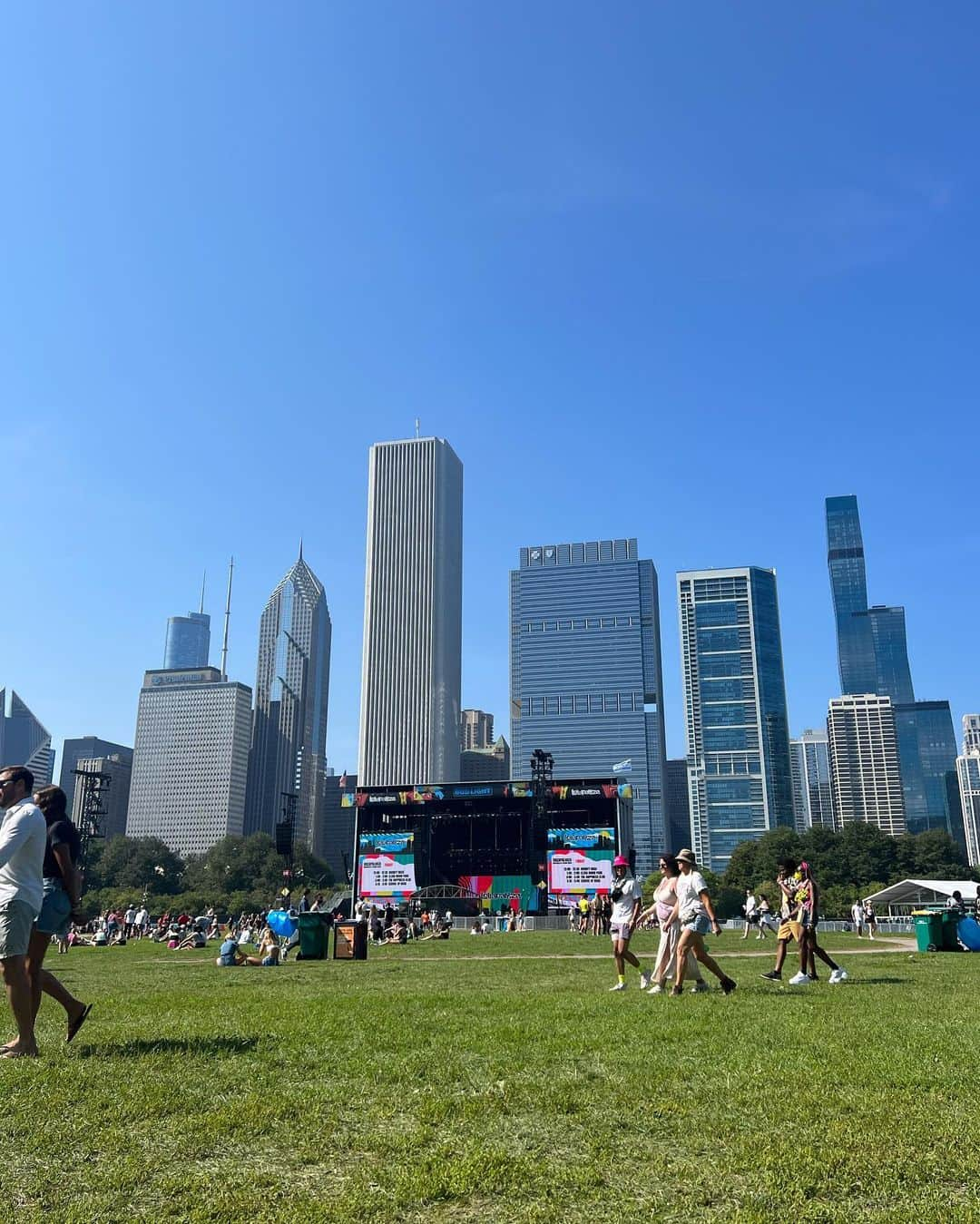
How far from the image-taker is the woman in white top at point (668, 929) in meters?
11.9

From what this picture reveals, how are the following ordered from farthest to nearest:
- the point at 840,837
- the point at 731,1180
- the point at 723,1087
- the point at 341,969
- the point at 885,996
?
1. the point at 840,837
2. the point at 341,969
3. the point at 885,996
4. the point at 723,1087
5. the point at 731,1180

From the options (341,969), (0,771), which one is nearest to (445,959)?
(341,969)

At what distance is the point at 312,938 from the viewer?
21.5m

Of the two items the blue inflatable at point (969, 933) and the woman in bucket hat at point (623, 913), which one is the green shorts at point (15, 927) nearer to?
the woman in bucket hat at point (623, 913)

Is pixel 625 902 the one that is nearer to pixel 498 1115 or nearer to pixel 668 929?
pixel 668 929

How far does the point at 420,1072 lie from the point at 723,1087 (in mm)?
1891

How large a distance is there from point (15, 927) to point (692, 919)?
7680 millimetres

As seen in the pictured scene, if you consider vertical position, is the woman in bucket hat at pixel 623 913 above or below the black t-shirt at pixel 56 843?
A: below

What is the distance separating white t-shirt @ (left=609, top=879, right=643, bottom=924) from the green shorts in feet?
28.6

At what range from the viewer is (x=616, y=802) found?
2633 inches

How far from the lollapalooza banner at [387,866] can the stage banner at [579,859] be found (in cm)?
1049

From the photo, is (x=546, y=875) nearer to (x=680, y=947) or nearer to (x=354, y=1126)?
(x=680, y=947)

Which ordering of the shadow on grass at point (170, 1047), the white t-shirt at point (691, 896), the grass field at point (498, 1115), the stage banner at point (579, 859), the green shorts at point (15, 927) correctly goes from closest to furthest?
the grass field at point (498, 1115) → the green shorts at point (15, 927) → the shadow on grass at point (170, 1047) → the white t-shirt at point (691, 896) → the stage banner at point (579, 859)

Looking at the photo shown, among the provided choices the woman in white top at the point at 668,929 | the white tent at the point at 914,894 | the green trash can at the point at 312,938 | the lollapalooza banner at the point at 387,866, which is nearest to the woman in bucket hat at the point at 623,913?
the woman in white top at the point at 668,929
